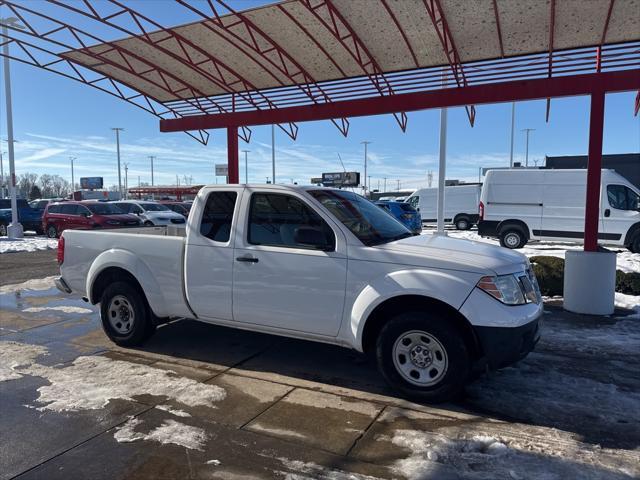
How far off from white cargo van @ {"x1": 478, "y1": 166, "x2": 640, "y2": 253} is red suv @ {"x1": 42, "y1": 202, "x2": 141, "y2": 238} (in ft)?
46.4

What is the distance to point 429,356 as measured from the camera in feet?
13.6

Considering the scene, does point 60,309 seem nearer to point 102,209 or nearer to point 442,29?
point 442,29

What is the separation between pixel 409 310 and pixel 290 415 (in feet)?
4.49

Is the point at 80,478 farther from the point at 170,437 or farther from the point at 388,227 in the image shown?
the point at 388,227

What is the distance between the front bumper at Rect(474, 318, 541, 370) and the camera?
390 cm

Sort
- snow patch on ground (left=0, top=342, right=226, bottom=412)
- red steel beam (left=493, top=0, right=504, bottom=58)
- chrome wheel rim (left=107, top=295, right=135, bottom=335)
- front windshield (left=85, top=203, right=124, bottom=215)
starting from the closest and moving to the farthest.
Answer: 1. snow patch on ground (left=0, top=342, right=226, bottom=412)
2. chrome wheel rim (left=107, top=295, right=135, bottom=335)
3. red steel beam (left=493, top=0, right=504, bottom=58)
4. front windshield (left=85, top=203, right=124, bottom=215)

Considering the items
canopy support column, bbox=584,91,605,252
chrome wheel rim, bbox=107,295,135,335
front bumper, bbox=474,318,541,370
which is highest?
canopy support column, bbox=584,91,605,252

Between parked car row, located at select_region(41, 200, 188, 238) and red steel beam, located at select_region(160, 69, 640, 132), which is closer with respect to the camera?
red steel beam, located at select_region(160, 69, 640, 132)

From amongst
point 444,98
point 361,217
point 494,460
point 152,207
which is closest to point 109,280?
point 361,217

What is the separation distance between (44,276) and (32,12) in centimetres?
607

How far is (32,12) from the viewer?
7574 millimetres

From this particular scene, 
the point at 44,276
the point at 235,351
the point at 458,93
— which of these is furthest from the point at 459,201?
the point at 235,351

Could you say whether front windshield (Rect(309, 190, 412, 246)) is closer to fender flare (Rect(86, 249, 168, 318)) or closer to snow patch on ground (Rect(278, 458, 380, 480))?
snow patch on ground (Rect(278, 458, 380, 480))

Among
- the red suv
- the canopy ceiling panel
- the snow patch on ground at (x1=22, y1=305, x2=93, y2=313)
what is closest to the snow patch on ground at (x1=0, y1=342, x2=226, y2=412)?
the snow patch on ground at (x1=22, y1=305, x2=93, y2=313)
